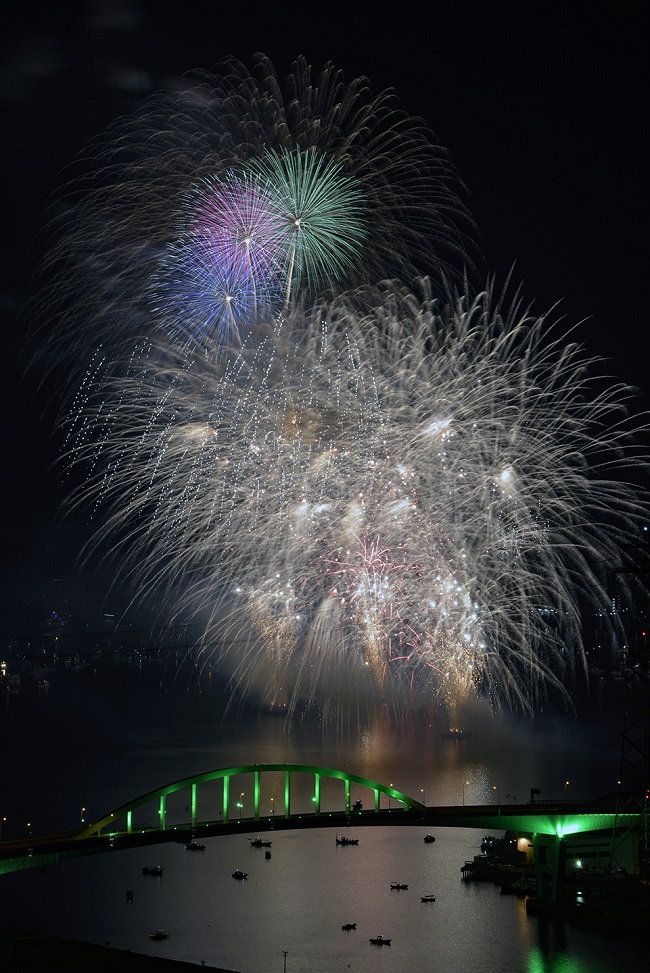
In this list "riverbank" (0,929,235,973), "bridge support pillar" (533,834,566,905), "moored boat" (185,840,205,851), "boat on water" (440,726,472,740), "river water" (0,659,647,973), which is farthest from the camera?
"boat on water" (440,726,472,740)

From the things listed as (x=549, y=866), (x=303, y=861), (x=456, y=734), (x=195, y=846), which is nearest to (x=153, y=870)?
(x=195, y=846)

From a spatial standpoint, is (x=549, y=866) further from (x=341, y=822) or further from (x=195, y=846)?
(x=195, y=846)

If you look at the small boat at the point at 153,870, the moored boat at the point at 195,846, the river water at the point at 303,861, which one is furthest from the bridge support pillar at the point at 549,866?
the moored boat at the point at 195,846

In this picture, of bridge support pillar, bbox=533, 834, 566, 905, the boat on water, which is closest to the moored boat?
bridge support pillar, bbox=533, 834, 566, 905

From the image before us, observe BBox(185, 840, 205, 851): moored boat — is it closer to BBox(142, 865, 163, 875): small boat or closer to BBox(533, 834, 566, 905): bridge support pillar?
BBox(142, 865, 163, 875): small boat

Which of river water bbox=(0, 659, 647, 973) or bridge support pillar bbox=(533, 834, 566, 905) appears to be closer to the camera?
river water bbox=(0, 659, 647, 973)
